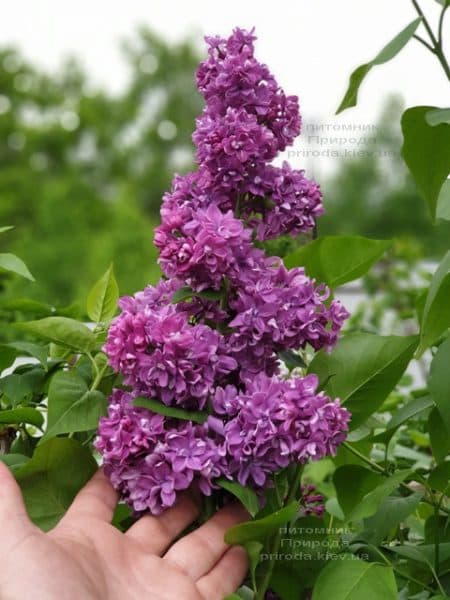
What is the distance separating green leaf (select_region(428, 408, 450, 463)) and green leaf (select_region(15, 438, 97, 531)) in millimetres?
300

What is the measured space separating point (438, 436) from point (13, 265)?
1.32ft

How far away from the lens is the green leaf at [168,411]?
0.72 m

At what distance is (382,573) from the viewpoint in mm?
767

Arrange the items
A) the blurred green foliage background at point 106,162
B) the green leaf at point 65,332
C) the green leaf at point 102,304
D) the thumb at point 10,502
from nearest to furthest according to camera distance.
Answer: the thumb at point 10,502, the green leaf at point 65,332, the green leaf at point 102,304, the blurred green foliage background at point 106,162

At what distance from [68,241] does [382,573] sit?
1495 centimetres

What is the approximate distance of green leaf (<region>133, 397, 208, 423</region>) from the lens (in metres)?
0.72

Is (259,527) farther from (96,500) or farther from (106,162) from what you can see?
(106,162)

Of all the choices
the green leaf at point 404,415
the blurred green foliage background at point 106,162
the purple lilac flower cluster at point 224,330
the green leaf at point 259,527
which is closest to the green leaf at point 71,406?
the purple lilac flower cluster at point 224,330

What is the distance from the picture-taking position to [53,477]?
0.80 meters

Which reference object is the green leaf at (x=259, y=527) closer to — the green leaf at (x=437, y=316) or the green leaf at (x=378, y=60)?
the green leaf at (x=437, y=316)

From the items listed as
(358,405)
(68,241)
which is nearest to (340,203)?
(68,241)

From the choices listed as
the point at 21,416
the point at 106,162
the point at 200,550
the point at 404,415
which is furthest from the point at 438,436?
the point at 106,162

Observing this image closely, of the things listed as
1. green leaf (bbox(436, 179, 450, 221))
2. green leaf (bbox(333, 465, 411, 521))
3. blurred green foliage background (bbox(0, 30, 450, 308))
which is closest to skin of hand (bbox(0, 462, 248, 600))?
green leaf (bbox(333, 465, 411, 521))

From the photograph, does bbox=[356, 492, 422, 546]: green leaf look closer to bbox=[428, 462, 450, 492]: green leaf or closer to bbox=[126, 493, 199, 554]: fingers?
bbox=[428, 462, 450, 492]: green leaf
